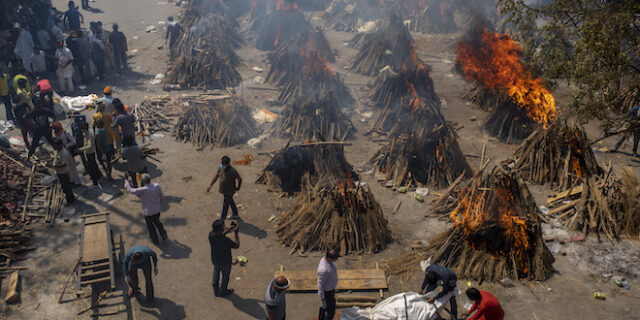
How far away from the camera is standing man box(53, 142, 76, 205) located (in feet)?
33.2

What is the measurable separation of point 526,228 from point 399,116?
6811 millimetres

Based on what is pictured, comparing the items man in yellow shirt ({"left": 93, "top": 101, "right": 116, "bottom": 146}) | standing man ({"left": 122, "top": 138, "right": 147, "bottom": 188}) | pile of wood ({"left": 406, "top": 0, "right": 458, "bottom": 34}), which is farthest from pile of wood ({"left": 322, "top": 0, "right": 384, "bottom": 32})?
standing man ({"left": 122, "top": 138, "right": 147, "bottom": 188})

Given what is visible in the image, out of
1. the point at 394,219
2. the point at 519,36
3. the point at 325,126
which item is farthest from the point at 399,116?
the point at 519,36

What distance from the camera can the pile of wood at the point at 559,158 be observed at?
11.9m

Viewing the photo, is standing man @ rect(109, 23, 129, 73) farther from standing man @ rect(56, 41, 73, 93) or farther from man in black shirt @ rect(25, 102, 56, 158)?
man in black shirt @ rect(25, 102, 56, 158)

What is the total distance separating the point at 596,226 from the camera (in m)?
10.1

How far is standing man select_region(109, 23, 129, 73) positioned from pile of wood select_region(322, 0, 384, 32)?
12.1 metres

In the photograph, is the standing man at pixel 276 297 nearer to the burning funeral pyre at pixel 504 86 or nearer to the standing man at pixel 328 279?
the standing man at pixel 328 279

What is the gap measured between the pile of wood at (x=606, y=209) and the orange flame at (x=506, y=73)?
3968mm

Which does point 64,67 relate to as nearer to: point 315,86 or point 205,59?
point 205,59

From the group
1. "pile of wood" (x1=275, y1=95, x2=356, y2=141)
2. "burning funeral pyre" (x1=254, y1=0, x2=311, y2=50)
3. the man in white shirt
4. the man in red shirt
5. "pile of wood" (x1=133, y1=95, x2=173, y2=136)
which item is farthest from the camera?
"burning funeral pyre" (x1=254, y1=0, x2=311, y2=50)

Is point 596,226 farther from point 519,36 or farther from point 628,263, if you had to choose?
point 519,36

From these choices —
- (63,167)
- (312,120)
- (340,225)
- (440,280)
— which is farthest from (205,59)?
(440,280)

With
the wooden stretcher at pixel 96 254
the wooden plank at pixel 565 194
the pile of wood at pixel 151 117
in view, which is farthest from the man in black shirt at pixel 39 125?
the wooden plank at pixel 565 194
